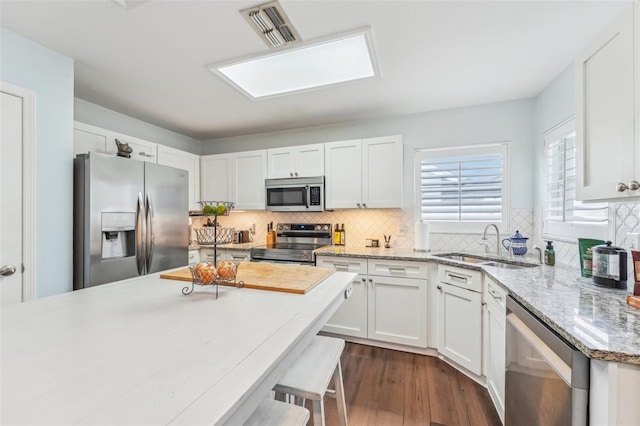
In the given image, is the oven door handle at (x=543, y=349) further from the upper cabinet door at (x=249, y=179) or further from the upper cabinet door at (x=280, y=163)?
the upper cabinet door at (x=249, y=179)

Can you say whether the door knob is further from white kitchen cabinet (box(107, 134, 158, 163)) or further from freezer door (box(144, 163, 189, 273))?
white kitchen cabinet (box(107, 134, 158, 163))

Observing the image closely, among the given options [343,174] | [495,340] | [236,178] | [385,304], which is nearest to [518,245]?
[495,340]

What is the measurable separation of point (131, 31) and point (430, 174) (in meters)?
2.89

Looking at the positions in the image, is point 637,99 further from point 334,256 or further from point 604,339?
point 334,256

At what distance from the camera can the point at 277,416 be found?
914mm

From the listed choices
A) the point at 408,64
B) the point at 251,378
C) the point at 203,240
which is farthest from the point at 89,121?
the point at 251,378

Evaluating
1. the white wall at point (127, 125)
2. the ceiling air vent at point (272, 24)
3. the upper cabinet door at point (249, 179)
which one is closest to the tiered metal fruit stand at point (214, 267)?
the ceiling air vent at point (272, 24)

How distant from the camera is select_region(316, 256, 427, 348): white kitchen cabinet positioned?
256cm

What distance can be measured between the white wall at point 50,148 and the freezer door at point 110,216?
0.45 feet

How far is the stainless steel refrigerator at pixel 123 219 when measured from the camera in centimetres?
208

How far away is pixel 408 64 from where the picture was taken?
2137 millimetres

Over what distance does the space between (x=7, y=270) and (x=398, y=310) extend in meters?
2.90

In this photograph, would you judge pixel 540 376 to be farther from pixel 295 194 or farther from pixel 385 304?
pixel 295 194

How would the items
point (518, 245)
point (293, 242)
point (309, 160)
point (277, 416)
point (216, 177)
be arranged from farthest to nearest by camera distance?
point (216, 177)
point (293, 242)
point (309, 160)
point (518, 245)
point (277, 416)
